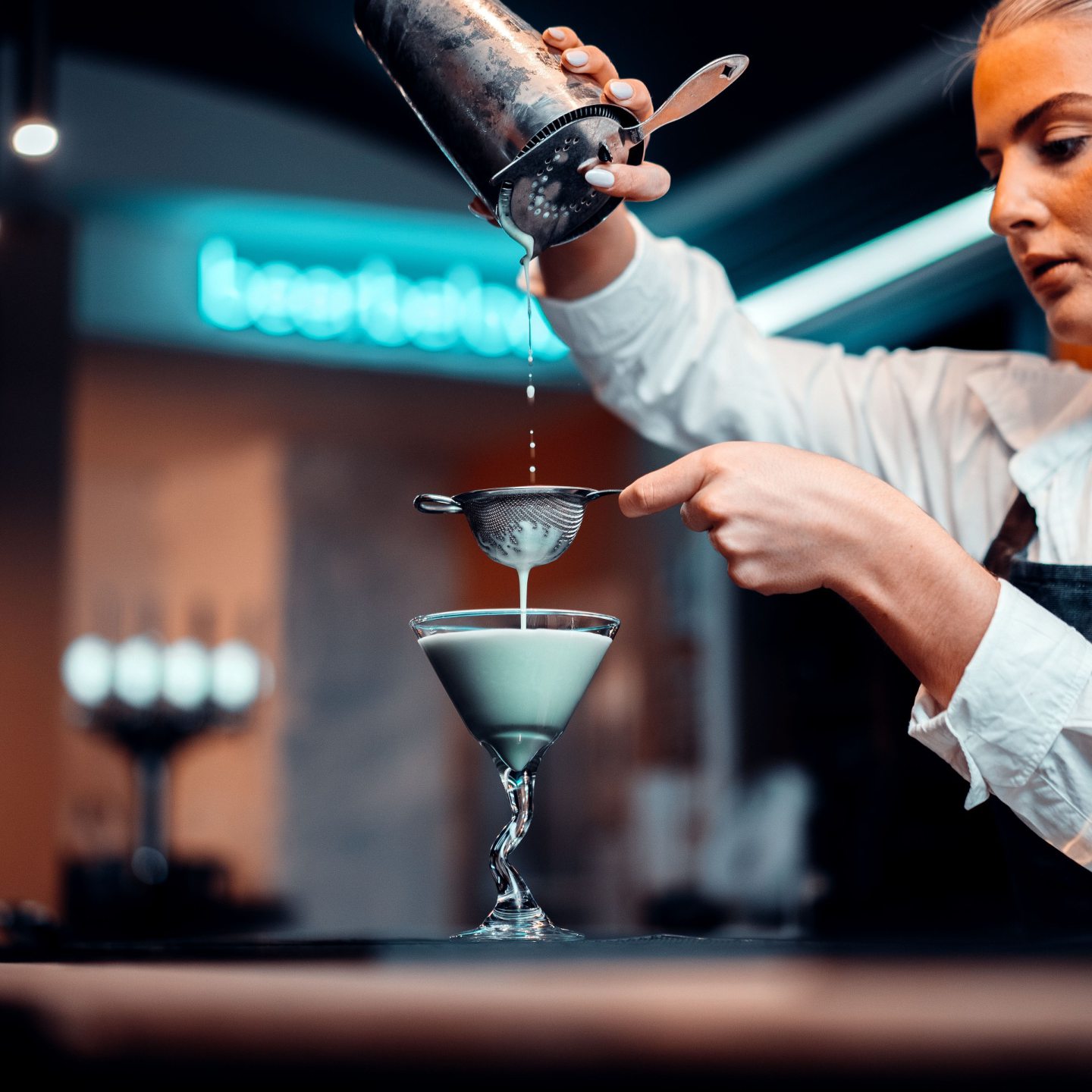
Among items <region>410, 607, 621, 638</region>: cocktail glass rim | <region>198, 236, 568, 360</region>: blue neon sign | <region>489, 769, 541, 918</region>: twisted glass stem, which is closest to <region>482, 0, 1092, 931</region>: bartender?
<region>410, 607, 621, 638</region>: cocktail glass rim

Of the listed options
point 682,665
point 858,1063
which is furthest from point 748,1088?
point 682,665

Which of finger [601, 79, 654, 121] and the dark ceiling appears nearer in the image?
finger [601, 79, 654, 121]

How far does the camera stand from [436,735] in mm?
6605

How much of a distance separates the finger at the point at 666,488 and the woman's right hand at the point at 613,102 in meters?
0.27

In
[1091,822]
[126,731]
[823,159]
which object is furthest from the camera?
[126,731]

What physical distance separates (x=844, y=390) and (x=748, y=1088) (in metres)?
1.31

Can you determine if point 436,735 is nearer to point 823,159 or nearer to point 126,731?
point 126,731

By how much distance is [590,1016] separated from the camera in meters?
0.58

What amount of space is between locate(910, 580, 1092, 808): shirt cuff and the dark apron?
9.1 inches

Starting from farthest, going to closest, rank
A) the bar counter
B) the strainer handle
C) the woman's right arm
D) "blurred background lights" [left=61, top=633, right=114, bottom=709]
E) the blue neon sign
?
the blue neon sign
"blurred background lights" [left=61, top=633, right=114, bottom=709]
the woman's right arm
the strainer handle
the bar counter

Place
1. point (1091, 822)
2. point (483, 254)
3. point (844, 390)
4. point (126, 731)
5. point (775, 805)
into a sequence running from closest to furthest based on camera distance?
point (1091, 822), point (844, 390), point (126, 731), point (775, 805), point (483, 254)

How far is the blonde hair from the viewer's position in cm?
136

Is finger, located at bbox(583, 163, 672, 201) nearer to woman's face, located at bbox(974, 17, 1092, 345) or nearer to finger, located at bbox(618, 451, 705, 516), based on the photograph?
finger, located at bbox(618, 451, 705, 516)

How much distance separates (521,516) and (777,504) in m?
0.24
